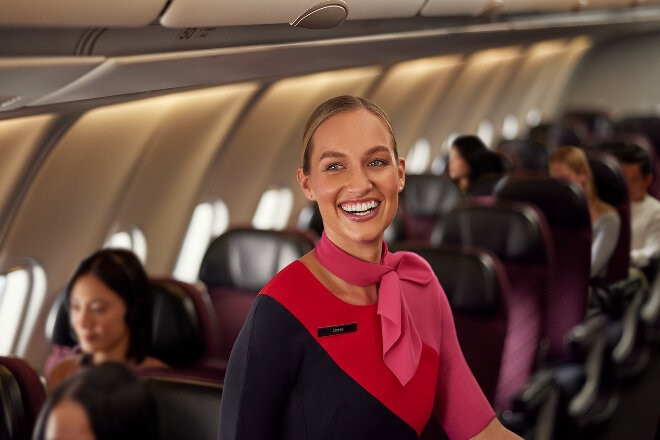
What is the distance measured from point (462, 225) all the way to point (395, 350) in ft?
9.56

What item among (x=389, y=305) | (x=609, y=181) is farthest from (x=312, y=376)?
(x=609, y=181)

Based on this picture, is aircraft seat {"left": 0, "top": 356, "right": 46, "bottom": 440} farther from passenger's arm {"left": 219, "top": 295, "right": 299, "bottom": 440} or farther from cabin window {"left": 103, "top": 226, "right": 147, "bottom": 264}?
cabin window {"left": 103, "top": 226, "right": 147, "bottom": 264}

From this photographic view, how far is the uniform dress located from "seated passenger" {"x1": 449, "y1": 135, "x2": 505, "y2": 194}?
16.8ft

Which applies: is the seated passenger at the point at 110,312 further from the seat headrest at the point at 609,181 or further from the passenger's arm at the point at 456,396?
the seat headrest at the point at 609,181

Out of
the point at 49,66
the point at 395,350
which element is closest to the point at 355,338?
the point at 395,350

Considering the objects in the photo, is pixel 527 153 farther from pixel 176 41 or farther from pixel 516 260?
pixel 176 41

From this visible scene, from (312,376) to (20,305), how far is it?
131 inches

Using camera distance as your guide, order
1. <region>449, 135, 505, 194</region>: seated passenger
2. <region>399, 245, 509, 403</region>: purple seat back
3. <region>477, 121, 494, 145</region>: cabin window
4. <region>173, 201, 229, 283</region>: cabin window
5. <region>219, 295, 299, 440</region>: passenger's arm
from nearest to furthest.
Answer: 1. <region>219, 295, 299, 440</region>: passenger's arm
2. <region>399, 245, 509, 403</region>: purple seat back
3. <region>173, 201, 229, 283</region>: cabin window
4. <region>449, 135, 505, 194</region>: seated passenger
5. <region>477, 121, 494, 145</region>: cabin window

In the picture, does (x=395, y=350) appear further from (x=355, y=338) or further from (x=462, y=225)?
(x=462, y=225)

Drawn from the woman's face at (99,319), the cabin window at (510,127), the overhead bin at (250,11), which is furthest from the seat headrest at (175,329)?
the cabin window at (510,127)

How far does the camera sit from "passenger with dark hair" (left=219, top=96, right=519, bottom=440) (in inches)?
76.3

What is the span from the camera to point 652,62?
18.6m

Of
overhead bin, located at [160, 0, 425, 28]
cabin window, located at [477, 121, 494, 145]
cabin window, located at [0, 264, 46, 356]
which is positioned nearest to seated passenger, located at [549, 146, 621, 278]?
overhead bin, located at [160, 0, 425, 28]

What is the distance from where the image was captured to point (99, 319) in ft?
11.5
